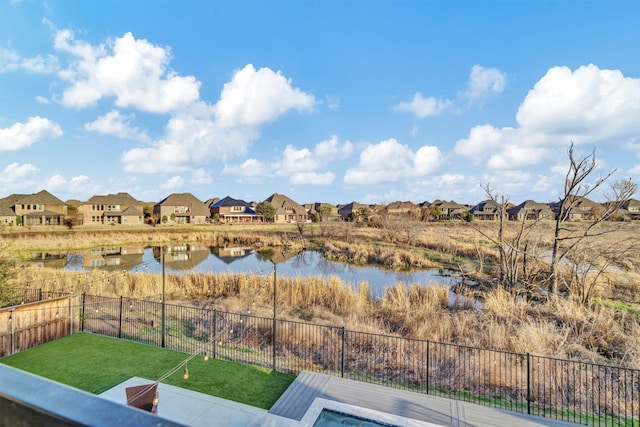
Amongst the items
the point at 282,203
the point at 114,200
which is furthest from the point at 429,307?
the point at 282,203

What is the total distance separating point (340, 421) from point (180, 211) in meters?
63.5

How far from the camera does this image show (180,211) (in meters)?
63.7

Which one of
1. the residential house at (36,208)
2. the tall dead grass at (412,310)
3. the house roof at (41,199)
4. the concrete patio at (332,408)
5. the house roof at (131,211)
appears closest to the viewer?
the concrete patio at (332,408)

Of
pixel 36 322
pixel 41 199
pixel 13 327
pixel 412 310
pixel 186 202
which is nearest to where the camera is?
pixel 13 327

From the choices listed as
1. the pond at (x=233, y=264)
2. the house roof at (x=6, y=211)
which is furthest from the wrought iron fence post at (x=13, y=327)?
the house roof at (x=6, y=211)

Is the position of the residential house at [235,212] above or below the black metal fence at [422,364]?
above

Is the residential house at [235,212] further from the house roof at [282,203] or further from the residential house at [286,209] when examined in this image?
the house roof at [282,203]

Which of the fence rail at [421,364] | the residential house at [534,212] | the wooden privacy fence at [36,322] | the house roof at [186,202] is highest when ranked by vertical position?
the house roof at [186,202]

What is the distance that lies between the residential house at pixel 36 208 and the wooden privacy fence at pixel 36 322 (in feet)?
166

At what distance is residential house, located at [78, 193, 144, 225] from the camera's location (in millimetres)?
55906

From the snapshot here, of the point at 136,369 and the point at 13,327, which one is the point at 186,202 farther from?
the point at 136,369

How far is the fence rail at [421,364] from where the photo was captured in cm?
751

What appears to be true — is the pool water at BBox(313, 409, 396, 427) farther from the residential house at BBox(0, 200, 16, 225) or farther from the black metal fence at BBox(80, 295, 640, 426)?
the residential house at BBox(0, 200, 16, 225)

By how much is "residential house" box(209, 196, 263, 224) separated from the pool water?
62513mm
